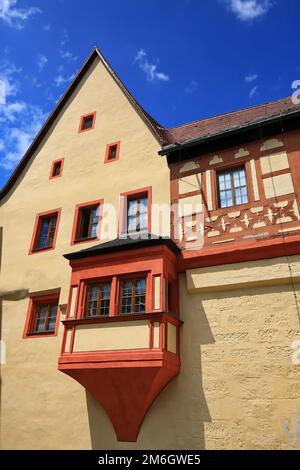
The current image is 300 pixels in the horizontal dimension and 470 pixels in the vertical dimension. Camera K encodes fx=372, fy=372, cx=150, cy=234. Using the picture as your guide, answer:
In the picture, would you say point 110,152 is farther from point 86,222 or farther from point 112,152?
point 86,222

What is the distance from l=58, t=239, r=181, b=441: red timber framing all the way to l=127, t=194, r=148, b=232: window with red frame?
1680mm

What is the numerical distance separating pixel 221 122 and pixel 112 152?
4.05 m

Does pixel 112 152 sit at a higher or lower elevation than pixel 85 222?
higher

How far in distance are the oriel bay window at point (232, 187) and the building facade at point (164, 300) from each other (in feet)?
0.14

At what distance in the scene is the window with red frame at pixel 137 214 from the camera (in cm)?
1135

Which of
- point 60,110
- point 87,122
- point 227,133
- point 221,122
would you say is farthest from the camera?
point 60,110

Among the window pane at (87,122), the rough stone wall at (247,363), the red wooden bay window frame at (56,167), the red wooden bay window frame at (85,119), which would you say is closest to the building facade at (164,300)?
the rough stone wall at (247,363)

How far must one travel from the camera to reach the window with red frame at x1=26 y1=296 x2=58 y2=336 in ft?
37.6

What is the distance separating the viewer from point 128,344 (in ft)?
28.4

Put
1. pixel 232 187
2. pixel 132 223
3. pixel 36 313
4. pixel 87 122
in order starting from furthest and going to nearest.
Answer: pixel 87 122 < pixel 36 313 < pixel 132 223 < pixel 232 187

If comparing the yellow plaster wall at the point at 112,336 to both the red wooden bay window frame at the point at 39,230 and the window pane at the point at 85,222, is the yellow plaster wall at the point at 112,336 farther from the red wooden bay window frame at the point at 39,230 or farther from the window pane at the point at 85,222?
the red wooden bay window frame at the point at 39,230

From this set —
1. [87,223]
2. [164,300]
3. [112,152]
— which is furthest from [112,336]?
[112,152]

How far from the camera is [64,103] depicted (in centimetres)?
1599

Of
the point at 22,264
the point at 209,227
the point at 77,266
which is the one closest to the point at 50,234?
the point at 22,264
